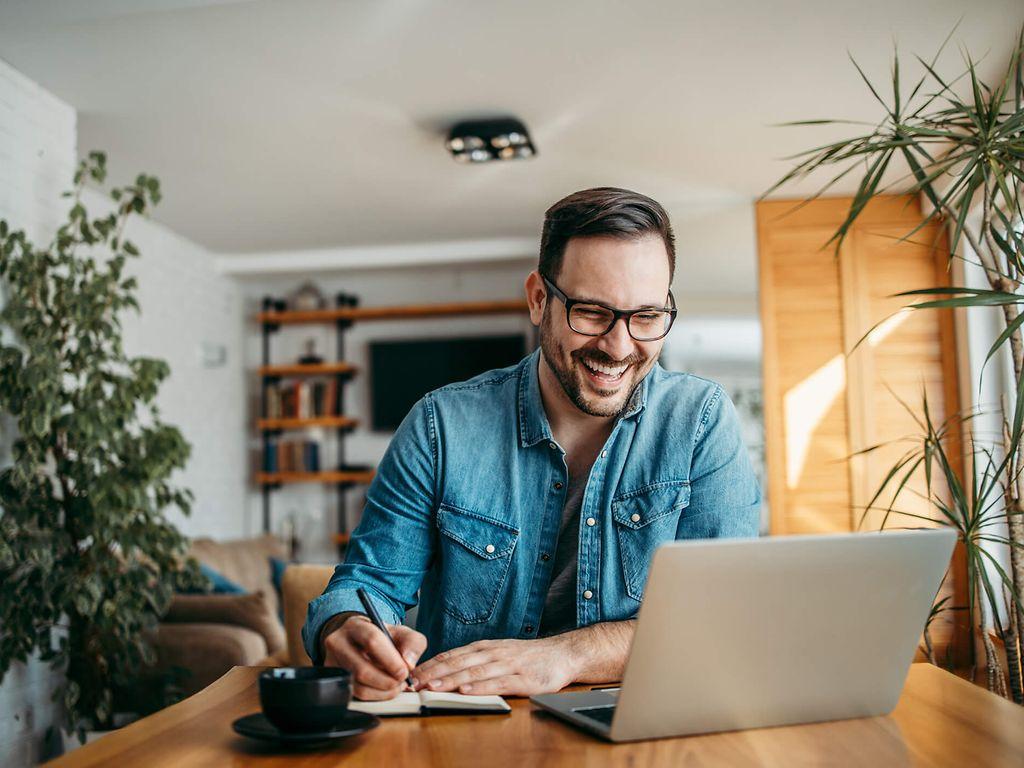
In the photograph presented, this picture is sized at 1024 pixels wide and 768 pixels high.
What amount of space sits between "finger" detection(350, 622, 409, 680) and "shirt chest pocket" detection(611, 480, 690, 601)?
471 mm

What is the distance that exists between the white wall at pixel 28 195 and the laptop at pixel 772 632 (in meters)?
2.89

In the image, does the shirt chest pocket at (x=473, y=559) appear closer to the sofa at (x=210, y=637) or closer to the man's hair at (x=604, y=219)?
the man's hair at (x=604, y=219)

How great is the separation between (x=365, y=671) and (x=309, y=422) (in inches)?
216

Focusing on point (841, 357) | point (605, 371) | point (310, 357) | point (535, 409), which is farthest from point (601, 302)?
point (310, 357)

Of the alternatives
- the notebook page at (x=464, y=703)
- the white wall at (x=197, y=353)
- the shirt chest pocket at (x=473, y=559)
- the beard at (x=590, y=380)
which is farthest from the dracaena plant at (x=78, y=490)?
the notebook page at (x=464, y=703)

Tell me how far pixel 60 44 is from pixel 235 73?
0.58 m

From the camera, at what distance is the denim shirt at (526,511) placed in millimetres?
1392

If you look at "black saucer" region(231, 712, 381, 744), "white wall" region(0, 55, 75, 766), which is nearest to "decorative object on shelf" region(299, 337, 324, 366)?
"white wall" region(0, 55, 75, 766)

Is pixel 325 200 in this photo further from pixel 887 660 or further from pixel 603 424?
pixel 887 660

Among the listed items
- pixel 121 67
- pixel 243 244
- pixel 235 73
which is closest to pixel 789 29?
pixel 235 73

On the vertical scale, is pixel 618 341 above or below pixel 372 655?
above

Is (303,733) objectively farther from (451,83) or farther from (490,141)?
(490,141)

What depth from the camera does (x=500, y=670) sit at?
42.2 inches

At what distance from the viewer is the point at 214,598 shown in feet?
12.2
